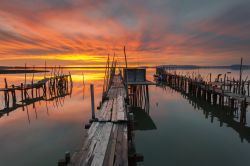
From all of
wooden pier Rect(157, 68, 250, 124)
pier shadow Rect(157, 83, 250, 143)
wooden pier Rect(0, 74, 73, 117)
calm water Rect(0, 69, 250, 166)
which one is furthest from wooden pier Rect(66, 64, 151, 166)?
wooden pier Rect(0, 74, 73, 117)

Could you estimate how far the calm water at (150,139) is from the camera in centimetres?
1234

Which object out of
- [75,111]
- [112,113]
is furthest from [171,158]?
[75,111]

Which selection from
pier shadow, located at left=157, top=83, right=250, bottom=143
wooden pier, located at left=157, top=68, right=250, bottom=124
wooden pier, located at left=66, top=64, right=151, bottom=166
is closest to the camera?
wooden pier, located at left=66, top=64, right=151, bottom=166

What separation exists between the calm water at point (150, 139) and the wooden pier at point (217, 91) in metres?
2.75

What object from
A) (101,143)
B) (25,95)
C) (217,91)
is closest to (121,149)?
(101,143)

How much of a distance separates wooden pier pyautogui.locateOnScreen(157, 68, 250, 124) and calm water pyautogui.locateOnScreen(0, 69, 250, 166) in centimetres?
275

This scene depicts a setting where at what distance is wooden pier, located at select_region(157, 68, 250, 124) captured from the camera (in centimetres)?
1982

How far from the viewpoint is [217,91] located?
81.9 feet

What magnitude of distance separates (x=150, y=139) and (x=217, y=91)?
14.1 m

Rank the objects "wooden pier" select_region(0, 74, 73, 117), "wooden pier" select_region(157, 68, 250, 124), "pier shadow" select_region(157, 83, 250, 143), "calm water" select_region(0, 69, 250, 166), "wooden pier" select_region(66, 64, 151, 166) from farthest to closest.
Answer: "wooden pier" select_region(0, 74, 73, 117), "wooden pier" select_region(157, 68, 250, 124), "pier shadow" select_region(157, 83, 250, 143), "calm water" select_region(0, 69, 250, 166), "wooden pier" select_region(66, 64, 151, 166)

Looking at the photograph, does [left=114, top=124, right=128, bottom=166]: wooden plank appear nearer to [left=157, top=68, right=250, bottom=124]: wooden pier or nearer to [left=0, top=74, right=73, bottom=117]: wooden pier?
[left=157, top=68, right=250, bottom=124]: wooden pier

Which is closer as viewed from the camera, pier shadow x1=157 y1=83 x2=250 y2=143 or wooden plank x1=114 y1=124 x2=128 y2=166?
wooden plank x1=114 y1=124 x2=128 y2=166

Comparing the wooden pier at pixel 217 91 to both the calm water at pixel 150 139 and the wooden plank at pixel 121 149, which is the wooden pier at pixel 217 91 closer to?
the calm water at pixel 150 139

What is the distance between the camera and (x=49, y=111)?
24.1 meters
